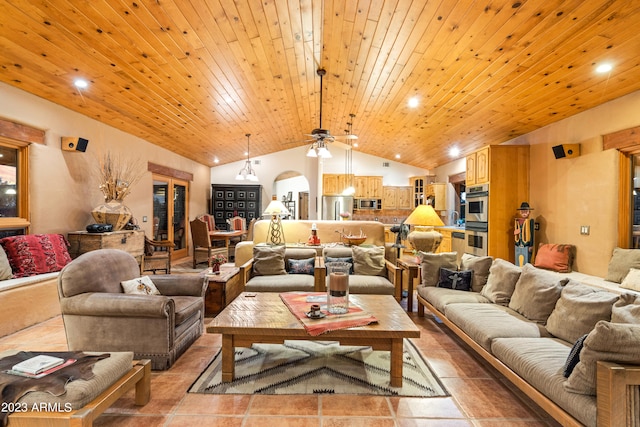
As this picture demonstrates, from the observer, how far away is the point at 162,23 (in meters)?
2.94

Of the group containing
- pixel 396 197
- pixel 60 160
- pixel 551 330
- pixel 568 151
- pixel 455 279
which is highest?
pixel 568 151

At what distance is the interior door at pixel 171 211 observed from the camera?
703cm

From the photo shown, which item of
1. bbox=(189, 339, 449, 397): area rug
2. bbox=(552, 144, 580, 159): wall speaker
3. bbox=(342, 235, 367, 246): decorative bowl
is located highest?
bbox=(552, 144, 580, 159): wall speaker

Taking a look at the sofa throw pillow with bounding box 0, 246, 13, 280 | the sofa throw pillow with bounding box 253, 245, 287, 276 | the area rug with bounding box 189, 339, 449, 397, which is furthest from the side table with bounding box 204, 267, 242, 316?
the sofa throw pillow with bounding box 0, 246, 13, 280

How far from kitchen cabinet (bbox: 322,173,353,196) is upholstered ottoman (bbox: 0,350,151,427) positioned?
7871 millimetres

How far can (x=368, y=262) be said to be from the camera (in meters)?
4.30

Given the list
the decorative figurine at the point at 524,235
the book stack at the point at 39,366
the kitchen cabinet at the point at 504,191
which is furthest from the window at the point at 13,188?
the decorative figurine at the point at 524,235

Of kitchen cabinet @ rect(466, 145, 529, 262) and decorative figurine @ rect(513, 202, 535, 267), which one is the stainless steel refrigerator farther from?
decorative figurine @ rect(513, 202, 535, 267)

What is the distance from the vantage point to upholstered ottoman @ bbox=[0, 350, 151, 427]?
1495mm

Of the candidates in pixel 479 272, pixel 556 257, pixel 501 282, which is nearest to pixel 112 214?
pixel 479 272

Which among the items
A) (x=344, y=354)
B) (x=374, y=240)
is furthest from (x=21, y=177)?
(x=374, y=240)

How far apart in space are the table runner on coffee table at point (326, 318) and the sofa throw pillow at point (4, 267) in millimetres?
2824

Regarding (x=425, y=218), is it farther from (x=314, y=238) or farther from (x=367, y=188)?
(x=367, y=188)

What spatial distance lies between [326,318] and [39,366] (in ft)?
5.38
